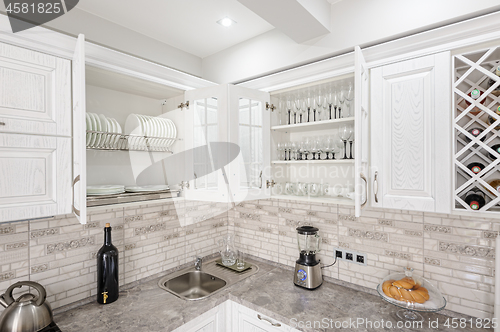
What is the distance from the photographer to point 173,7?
1.68 m

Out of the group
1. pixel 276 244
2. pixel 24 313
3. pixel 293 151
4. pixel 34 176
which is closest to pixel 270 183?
pixel 293 151

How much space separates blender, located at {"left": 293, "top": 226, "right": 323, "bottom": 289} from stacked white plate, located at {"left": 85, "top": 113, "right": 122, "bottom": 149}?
139 centimetres

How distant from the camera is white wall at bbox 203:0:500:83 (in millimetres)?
1342

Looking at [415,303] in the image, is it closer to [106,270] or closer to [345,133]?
[345,133]

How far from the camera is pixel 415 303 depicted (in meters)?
1.40

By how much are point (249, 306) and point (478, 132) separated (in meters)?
1.55

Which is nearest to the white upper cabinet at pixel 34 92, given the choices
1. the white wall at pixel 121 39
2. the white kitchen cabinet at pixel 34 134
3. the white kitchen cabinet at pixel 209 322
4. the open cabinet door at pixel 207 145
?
the white kitchen cabinet at pixel 34 134

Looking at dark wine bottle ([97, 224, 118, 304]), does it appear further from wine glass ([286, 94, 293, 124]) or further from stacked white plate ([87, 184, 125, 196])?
wine glass ([286, 94, 293, 124])

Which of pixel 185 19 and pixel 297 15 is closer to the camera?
pixel 297 15

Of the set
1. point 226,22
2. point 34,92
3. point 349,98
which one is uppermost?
point 226,22

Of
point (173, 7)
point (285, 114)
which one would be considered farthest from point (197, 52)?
point (285, 114)

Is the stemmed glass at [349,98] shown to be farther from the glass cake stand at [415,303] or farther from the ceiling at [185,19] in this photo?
the glass cake stand at [415,303]

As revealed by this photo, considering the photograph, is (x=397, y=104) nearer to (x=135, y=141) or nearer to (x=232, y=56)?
(x=232, y=56)

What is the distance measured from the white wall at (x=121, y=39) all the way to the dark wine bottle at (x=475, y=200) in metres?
2.13
